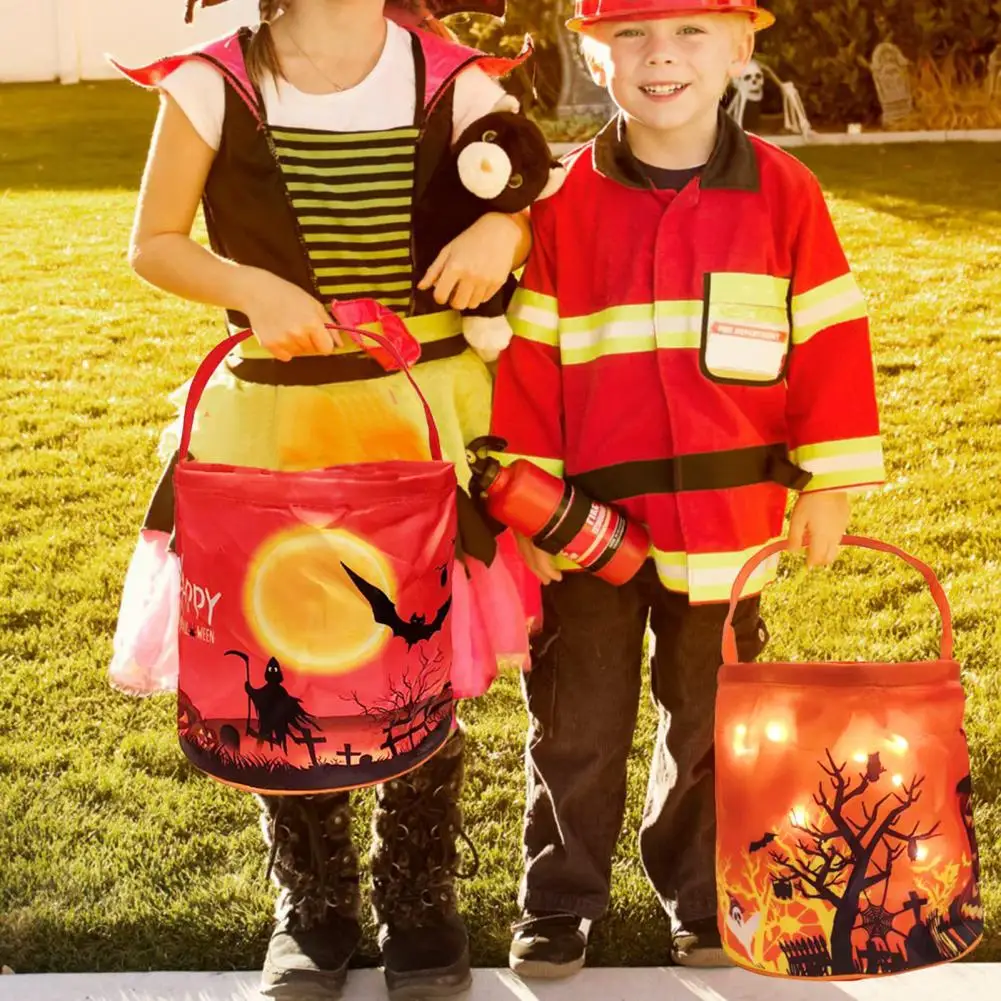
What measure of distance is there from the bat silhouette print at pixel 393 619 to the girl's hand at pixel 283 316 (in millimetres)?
337

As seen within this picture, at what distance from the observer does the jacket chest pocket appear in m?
2.24

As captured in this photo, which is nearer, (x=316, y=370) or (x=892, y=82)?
(x=316, y=370)

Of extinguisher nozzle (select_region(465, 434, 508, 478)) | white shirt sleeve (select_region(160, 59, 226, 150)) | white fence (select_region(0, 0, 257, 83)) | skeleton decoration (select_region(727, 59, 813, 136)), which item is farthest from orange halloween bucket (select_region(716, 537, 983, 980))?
white fence (select_region(0, 0, 257, 83))

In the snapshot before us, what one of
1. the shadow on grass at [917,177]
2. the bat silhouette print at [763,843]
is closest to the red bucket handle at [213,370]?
the bat silhouette print at [763,843]

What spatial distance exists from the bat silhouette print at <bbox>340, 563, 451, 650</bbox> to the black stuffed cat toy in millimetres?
480

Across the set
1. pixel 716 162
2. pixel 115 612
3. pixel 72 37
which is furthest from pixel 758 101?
pixel 72 37

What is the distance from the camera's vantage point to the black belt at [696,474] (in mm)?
2297

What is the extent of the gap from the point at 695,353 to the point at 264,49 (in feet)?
2.56

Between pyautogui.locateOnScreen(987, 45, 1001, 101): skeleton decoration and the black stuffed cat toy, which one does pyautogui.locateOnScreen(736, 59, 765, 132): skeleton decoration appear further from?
the black stuffed cat toy

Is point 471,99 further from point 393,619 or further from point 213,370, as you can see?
point 393,619

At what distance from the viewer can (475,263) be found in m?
2.19

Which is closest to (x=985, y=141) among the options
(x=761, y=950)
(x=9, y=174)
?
(x=9, y=174)

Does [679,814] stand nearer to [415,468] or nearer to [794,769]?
[794,769]

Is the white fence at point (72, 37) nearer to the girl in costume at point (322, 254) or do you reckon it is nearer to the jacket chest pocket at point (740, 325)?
the girl in costume at point (322, 254)
